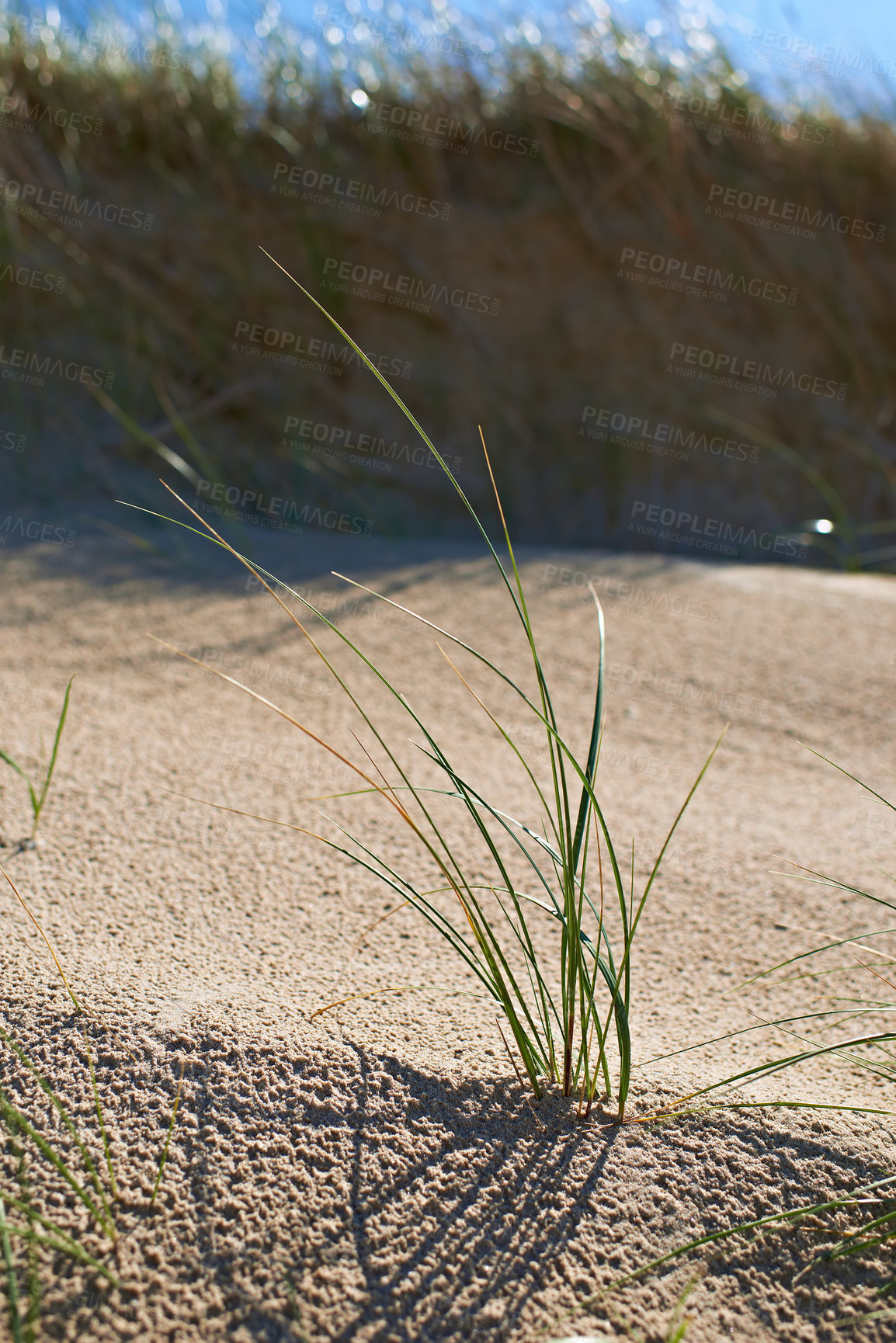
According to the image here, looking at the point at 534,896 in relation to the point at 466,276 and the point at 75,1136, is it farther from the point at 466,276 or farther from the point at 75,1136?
the point at 466,276

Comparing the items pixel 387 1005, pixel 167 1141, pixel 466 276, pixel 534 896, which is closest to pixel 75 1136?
pixel 167 1141

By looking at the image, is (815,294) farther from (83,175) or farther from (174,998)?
(174,998)

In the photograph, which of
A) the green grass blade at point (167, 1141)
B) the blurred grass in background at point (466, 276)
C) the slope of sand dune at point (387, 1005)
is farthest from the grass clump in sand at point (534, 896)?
the blurred grass in background at point (466, 276)

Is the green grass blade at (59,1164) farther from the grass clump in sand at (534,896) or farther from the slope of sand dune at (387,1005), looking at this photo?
the grass clump in sand at (534,896)

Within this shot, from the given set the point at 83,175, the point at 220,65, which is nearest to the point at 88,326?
the point at 83,175

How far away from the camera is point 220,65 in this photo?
4398 millimetres

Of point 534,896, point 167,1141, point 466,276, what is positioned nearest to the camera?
point 167,1141

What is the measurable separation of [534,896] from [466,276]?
4.08 m

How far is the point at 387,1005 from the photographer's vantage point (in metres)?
1.09

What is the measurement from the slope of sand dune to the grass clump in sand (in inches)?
1.7

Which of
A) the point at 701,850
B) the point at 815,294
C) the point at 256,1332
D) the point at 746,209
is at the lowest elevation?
the point at 256,1332

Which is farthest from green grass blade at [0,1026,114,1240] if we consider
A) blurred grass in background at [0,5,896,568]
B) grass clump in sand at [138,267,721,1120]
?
blurred grass in background at [0,5,896,568]

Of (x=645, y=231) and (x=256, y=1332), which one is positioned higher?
(x=645, y=231)

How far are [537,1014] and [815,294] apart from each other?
189 inches
